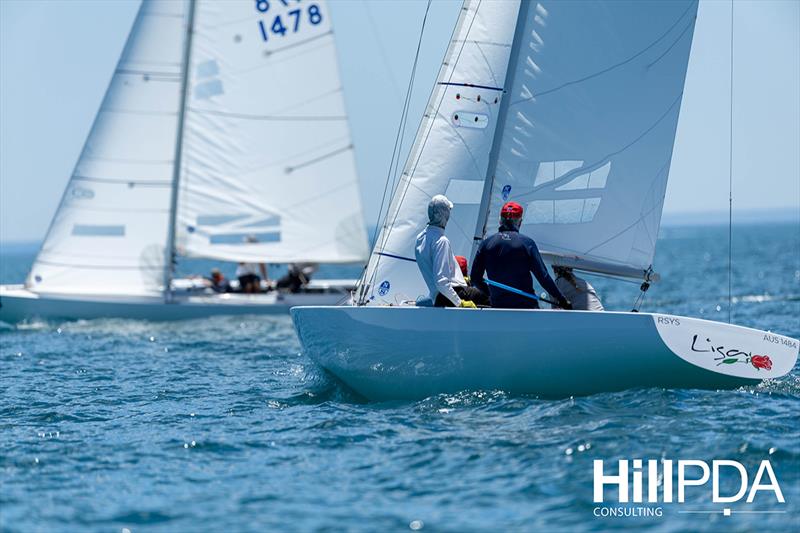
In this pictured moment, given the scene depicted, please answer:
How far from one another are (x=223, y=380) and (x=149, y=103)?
10504 millimetres

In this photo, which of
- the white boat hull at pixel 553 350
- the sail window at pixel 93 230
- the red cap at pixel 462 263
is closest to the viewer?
the white boat hull at pixel 553 350

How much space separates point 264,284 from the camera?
23203 millimetres

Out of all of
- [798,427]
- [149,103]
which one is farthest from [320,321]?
[149,103]

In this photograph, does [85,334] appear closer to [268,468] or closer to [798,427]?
[268,468]

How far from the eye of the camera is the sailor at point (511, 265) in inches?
373

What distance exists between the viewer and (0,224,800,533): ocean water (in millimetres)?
6461

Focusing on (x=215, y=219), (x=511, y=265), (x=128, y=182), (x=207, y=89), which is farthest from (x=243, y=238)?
(x=511, y=265)

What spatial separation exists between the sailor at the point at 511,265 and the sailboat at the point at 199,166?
12.2 metres

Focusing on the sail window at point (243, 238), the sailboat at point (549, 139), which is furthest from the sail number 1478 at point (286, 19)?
the sailboat at point (549, 139)

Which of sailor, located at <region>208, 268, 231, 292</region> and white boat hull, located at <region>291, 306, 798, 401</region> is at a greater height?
white boat hull, located at <region>291, 306, 798, 401</region>

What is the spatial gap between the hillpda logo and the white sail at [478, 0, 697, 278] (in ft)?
12.2

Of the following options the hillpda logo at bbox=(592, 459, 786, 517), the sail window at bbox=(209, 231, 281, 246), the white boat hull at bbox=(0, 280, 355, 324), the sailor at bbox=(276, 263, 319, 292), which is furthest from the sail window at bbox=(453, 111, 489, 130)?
the sailor at bbox=(276, 263, 319, 292)

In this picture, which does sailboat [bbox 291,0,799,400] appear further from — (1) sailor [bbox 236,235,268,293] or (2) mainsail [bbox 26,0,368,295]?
(1) sailor [bbox 236,235,268,293]

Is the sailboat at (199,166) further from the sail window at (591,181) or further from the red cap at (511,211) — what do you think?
the red cap at (511,211)
